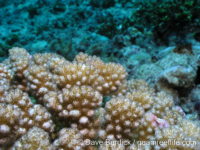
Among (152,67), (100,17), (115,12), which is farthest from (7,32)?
(152,67)

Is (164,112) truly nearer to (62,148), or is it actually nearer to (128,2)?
(62,148)

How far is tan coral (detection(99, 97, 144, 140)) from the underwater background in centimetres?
1

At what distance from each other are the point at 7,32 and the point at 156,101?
12.4 meters

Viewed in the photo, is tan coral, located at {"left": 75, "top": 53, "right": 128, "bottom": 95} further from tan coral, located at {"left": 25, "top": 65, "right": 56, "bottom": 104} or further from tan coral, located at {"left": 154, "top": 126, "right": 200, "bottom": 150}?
tan coral, located at {"left": 154, "top": 126, "right": 200, "bottom": 150}

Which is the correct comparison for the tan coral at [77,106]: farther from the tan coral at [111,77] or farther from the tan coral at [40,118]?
the tan coral at [111,77]

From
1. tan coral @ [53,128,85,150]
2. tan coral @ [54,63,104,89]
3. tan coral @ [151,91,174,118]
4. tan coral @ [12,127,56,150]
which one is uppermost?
tan coral @ [54,63,104,89]

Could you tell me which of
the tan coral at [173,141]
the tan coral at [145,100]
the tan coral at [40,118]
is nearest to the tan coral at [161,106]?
the tan coral at [145,100]

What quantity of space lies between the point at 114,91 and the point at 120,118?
0.83m

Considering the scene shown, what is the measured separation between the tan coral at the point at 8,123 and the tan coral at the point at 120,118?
91cm

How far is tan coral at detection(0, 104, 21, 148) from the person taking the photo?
157 cm

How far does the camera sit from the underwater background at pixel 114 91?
1.67m

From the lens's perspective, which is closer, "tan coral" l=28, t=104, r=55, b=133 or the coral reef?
the coral reef

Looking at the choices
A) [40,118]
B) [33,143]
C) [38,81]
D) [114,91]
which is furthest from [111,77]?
[33,143]

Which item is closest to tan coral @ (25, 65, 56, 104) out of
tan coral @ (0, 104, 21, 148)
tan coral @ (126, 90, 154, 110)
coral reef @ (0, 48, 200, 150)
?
coral reef @ (0, 48, 200, 150)
